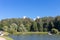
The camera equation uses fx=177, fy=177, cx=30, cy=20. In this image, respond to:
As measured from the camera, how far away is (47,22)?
4855 inches

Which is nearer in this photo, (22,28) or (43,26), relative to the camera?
(22,28)

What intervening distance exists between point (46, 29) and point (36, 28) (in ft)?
22.2

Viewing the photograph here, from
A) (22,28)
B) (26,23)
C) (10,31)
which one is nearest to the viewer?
(10,31)

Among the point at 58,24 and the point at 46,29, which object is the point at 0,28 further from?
the point at 58,24

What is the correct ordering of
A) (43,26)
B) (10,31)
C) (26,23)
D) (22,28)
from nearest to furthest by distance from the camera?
1. (10,31)
2. (22,28)
3. (43,26)
4. (26,23)

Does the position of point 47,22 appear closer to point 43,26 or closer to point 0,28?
point 43,26

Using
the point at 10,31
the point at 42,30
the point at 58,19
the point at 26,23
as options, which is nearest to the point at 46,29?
the point at 42,30

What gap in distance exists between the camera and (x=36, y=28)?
120 metres

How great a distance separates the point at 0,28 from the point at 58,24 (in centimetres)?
4108

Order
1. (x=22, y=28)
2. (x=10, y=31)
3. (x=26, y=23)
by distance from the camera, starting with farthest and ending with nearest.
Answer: (x=26, y=23)
(x=22, y=28)
(x=10, y=31)

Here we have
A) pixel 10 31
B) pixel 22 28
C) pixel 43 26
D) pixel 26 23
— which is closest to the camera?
pixel 10 31

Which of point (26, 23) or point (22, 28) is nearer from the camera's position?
point (22, 28)

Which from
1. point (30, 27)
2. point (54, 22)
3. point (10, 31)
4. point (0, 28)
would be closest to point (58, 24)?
point (54, 22)

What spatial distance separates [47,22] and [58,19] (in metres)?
8.64
